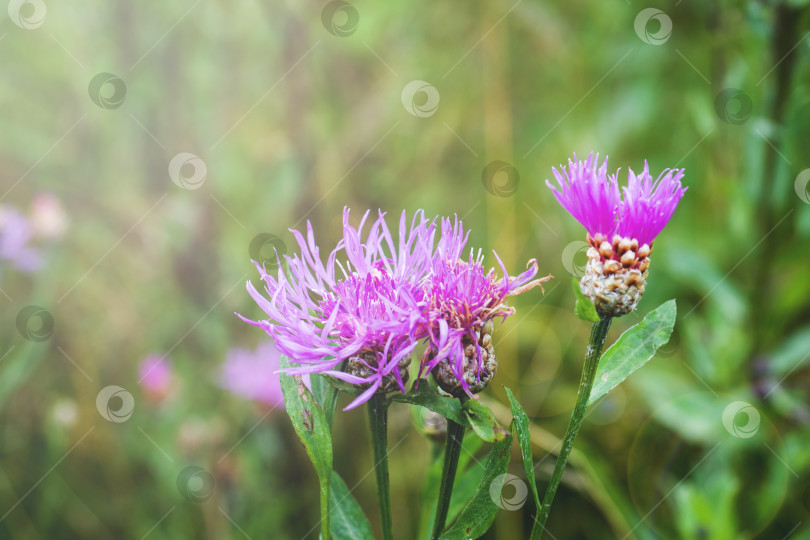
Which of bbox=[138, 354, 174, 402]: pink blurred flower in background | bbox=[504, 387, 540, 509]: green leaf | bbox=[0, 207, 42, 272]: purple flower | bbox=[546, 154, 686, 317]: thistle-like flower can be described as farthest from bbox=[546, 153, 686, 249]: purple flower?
bbox=[0, 207, 42, 272]: purple flower

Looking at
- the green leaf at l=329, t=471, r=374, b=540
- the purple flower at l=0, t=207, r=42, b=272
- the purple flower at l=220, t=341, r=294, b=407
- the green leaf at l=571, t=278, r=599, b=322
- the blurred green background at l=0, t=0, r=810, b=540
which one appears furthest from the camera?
the purple flower at l=0, t=207, r=42, b=272

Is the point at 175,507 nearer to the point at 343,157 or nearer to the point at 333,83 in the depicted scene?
the point at 343,157

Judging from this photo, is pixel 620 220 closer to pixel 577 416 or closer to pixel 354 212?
pixel 577 416

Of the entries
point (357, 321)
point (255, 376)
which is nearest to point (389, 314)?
point (357, 321)

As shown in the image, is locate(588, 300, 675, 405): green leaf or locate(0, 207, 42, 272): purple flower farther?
locate(0, 207, 42, 272): purple flower

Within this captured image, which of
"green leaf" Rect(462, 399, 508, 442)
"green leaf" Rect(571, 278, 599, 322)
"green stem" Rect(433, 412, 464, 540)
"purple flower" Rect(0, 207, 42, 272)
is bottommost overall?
"purple flower" Rect(0, 207, 42, 272)

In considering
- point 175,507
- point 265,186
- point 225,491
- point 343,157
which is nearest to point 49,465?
point 175,507

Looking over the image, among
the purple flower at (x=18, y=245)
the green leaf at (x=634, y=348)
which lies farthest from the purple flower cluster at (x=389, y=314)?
the purple flower at (x=18, y=245)

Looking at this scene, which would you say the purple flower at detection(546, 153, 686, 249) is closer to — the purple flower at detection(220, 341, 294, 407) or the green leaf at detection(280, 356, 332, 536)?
the green leaf at detection(280, 356, 332, 536)
